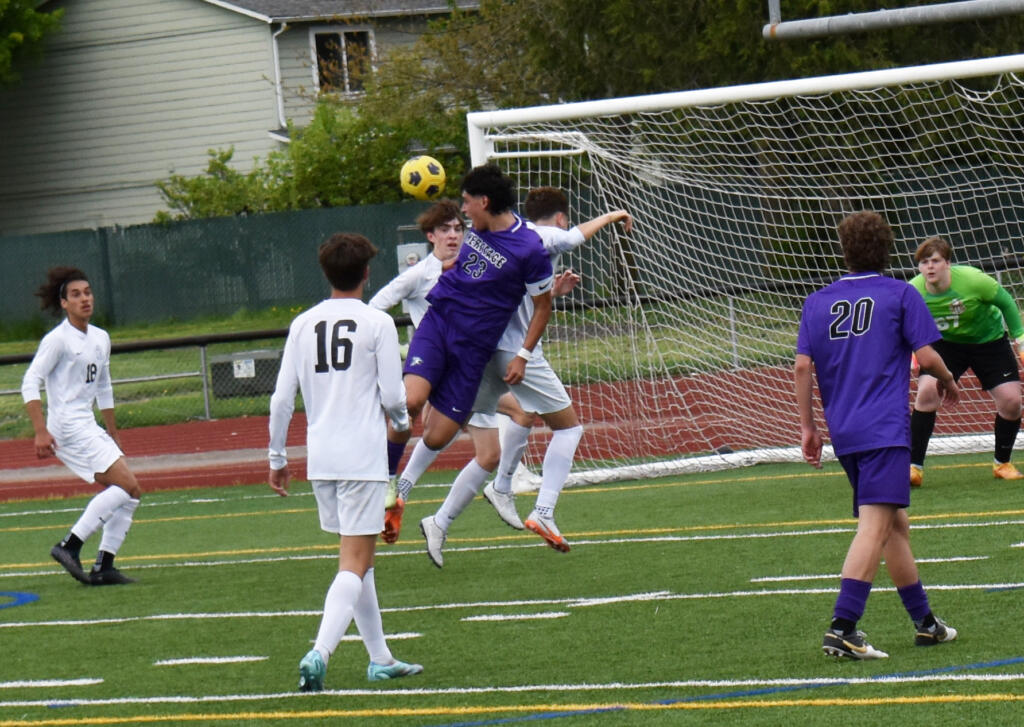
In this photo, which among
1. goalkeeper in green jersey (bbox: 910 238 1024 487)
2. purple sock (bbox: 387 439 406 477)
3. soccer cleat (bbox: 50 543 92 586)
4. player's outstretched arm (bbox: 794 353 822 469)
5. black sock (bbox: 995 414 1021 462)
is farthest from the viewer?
black sock (bbox: 995 414 1021 462)

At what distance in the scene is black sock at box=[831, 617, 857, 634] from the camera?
6445 millimetres

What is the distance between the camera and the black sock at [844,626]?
6.45 meters

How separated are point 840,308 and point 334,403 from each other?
6.73ft

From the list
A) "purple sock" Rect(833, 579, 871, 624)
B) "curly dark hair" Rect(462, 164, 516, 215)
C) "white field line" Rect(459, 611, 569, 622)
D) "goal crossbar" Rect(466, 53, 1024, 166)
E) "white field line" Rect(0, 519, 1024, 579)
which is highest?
"goal crossbar" Rect(466, 53, 1024, 166)

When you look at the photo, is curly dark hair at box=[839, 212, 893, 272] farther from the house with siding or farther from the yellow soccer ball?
the house with siding


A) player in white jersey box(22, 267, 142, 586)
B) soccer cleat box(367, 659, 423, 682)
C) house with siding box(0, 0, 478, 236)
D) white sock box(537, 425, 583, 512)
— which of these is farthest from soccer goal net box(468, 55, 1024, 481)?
house with siding box(0, 0, 478, 236)

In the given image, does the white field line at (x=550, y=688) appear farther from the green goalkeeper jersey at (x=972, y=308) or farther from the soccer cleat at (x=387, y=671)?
the green goalkeeper jersey at (x=972, y=308)

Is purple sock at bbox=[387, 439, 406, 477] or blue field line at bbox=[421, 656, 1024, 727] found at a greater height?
purple sock at bbox=[387, 439, 406, 477]

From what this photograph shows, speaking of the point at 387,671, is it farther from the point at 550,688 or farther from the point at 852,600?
the point at 852,600

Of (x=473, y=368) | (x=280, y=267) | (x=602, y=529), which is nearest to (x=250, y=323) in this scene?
(x=280, y=267)

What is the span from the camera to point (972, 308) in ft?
37.4

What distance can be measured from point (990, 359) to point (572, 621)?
16.2ft

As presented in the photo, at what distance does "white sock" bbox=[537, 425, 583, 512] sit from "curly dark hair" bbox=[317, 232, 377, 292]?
130 inches

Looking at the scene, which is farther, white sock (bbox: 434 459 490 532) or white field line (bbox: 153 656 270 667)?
white sock (bbox: 434 459 490 532)
